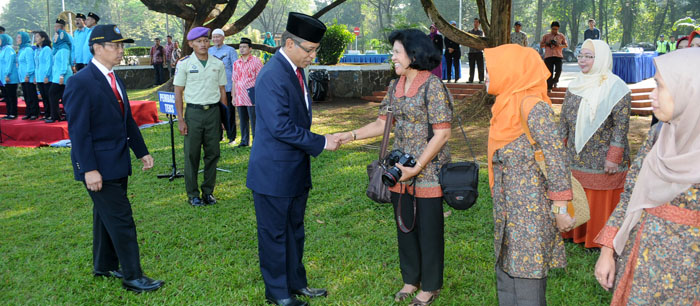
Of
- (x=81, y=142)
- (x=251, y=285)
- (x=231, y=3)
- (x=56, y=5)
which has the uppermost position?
(x=56, y=5)

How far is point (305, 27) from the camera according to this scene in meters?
3.39

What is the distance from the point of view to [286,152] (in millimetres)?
3520

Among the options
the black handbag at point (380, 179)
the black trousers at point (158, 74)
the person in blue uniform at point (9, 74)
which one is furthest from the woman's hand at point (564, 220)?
the black trousers at point (158, 74)

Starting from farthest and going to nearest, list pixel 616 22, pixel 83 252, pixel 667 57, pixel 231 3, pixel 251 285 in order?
pixel 616 22, pixel 231 3, pixel 83 252, pixel 251 285, pixel 667 57

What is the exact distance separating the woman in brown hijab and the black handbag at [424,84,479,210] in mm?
1031

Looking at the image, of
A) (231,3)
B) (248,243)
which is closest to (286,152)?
(248,243)

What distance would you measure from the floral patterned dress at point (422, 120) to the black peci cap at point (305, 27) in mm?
651

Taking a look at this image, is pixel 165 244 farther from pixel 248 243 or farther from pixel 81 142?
pixel 81 142

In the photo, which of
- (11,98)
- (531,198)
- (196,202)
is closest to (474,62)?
(196,202)

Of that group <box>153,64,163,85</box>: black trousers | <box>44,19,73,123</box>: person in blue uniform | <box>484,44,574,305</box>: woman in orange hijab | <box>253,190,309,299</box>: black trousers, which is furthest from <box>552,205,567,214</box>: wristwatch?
<box>153,64,163,85</box>: black trousers

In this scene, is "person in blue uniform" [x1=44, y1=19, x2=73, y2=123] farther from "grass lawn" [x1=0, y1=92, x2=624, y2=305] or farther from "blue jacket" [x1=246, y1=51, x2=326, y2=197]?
"blue jacket" [x1=246, y1=51, x2=326, y2=197]

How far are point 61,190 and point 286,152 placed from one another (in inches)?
208

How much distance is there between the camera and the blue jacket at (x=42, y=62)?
1145 centimetres

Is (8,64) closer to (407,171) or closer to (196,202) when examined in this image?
(196,202)
